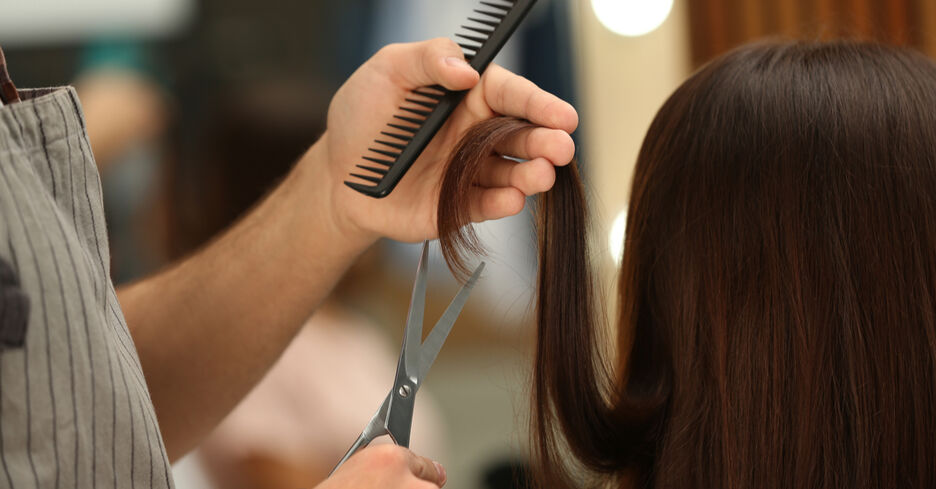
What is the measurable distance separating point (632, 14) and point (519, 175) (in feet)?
4.61

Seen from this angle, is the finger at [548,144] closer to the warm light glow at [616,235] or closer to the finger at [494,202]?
the finger at [494,202]

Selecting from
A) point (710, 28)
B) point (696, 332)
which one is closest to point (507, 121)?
point (696, 332)

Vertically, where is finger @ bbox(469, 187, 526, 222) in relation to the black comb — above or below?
below

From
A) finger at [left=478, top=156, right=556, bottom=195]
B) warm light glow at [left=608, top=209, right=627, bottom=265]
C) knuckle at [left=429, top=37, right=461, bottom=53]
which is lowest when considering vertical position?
warm light glow at [left=608, top=209, right=627, bottom=265]

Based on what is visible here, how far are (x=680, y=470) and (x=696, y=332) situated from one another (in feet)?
0.40

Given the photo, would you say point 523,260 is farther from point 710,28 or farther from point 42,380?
point 42,380

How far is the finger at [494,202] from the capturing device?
2.32 ft

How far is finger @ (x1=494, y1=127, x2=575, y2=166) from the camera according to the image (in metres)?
0.67

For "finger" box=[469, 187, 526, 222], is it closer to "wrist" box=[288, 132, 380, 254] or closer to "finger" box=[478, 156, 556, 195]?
"finger" box=[478, 156, 556, 195]

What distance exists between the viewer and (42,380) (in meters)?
0.52

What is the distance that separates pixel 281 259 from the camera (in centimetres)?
98

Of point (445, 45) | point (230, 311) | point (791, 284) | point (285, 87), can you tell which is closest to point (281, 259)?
point (230, 311)

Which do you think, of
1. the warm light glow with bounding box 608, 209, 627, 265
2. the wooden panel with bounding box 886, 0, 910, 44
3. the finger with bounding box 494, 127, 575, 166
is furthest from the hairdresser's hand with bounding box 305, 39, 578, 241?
the wooden panel with bounding box 886, 0, 910, 44

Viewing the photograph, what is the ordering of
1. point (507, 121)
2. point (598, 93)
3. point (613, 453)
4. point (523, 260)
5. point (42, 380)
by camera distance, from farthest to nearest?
1. point (598, 93)
2. point (523, 260)
3. point (613, 453)
4. point (507, 121)
5. point (42, 380)
